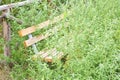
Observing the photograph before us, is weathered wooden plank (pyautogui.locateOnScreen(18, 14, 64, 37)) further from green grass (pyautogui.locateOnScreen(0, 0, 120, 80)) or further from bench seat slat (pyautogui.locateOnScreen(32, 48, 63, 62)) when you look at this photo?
bench seat slat (pyautogui.locateOnScreen(32, 48, 63, 62))

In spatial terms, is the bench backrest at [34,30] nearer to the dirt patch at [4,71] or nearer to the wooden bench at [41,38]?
the wooden bench at [41,38]

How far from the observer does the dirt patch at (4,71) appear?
4367mm

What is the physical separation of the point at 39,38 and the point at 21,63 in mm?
444

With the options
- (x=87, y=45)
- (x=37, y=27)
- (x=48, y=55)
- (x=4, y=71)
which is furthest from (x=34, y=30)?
(x=87, y=45)

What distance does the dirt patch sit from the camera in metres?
4.37

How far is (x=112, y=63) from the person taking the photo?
3.36 meters

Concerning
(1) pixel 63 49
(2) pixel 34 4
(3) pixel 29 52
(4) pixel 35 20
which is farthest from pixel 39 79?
(2) pixel 34 4

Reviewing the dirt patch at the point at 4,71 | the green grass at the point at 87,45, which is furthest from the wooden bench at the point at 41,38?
the dirt patch at the point at 4,71

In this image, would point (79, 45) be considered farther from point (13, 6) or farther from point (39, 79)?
point (13, 6)

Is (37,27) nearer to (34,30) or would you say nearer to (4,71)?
(34,30)

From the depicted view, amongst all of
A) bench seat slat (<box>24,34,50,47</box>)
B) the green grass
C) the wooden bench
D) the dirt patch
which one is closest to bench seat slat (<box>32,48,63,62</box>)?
the wooden bench

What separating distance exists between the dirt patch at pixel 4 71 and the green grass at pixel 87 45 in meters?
0.09

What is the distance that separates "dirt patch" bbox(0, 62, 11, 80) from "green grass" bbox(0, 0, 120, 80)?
0.09 meters

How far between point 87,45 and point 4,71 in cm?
145
